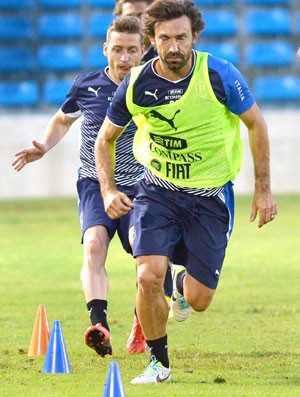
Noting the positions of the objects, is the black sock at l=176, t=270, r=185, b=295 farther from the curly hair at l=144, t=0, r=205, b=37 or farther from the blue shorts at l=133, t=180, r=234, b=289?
the curly hair at l=144, t=0, r=205, b=37

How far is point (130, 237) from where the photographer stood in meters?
8.58

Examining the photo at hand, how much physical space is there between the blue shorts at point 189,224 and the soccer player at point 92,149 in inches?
40.2

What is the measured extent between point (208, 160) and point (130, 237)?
1300 millimetres

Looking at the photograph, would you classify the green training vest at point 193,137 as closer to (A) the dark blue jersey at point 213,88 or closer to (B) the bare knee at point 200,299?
(A) the dark blue jersey at point 213,88

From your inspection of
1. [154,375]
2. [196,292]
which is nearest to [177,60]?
[196,292]

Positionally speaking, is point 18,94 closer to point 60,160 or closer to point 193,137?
point 60,160

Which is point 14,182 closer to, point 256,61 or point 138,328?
point 256,61

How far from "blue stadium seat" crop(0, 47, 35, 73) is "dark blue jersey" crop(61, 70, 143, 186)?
21.6 metres

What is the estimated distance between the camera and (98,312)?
27.2 ft

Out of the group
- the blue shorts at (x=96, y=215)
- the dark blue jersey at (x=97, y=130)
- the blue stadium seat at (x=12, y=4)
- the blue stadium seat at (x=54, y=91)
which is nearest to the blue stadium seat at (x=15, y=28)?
the blue stadium seat at (x=12, y=4)

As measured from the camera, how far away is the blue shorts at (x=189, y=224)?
7418 millimetres

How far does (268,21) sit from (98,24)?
455 cm

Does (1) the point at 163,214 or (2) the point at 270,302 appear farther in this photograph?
(2) the point at 270,302

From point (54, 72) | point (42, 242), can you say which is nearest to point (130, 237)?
point (42, 242)
